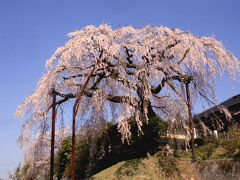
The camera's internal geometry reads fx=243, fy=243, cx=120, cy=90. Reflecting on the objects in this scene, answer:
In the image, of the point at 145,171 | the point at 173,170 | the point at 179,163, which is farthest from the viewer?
the point at 145,171

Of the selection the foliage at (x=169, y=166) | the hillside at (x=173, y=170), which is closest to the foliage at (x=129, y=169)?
the hillside at (x=173, y=170)

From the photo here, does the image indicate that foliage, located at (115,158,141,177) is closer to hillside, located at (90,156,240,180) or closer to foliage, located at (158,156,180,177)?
hillside, located at (90,156,240,180)

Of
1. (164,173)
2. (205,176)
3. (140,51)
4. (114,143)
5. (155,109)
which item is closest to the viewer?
(205,176)

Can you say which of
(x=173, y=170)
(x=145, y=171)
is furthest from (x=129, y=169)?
(x=173, y=170)

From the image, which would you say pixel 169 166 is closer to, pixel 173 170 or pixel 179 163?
pixel 173 170

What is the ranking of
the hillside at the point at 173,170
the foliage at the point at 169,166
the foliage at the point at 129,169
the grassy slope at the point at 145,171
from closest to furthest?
the hillside at the point at 173,170 → the grassy slope at the point at 145,171 → the foliage at the point at 169,166 → the foliage at the point at 129,169

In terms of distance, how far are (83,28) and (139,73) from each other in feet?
11.5

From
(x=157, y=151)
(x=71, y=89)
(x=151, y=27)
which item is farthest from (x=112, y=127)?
(x=151, y=27)

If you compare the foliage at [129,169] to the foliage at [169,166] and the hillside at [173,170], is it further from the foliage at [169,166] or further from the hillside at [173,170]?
the foliage at [169,166]

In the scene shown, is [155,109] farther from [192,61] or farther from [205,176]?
[205,176]

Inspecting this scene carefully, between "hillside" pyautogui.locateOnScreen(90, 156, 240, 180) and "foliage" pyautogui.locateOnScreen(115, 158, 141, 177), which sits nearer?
"hillside" pyautogui.locateOnScreen(90, 156, 240, 180)

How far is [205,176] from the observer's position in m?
8.78

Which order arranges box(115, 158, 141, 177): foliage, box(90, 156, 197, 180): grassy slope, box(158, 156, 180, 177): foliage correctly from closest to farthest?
box(90, 156, 197, 180): grassy slope < box(158, 156, 180, 177): foliage < box(115, 158, 141, 177): foliage

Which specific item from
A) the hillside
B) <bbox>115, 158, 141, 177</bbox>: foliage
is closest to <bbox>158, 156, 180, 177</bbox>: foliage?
the hillside
